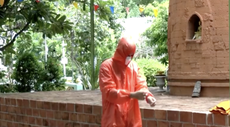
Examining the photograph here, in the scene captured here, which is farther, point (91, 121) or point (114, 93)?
point (91, 121)

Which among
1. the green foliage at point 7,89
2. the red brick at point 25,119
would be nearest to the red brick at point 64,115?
the red brick at point 25,119

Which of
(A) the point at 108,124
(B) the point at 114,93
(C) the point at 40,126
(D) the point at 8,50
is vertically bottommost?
(C) the point at 40,126

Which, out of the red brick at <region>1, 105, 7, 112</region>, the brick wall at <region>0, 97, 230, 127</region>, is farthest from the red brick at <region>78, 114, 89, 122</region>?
the red brick at <region>1, 105, 7, 112</region>

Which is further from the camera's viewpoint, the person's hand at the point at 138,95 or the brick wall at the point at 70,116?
the brick wall at the point at 70,116

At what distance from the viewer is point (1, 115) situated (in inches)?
324

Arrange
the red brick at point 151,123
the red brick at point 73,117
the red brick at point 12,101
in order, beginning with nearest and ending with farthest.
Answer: the red brick at point 151,123 → the red brick at point 73,117 → the red brick at point 12,101

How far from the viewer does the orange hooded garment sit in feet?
12.3

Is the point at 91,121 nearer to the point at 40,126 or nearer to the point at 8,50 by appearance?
the point at 40,126

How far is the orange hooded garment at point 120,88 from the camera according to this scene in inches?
148

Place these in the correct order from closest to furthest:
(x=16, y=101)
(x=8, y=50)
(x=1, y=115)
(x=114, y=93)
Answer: (x=114, y=93) < (x=16, y=101) < (x=1, y=115) < (x=8, y=50)

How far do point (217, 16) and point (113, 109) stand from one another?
4.29 metres

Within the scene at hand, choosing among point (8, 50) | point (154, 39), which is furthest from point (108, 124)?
point (154, 39)

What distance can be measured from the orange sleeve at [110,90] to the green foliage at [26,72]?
857 centimetres

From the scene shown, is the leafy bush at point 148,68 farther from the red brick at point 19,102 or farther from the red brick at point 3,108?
the red brick at point 19,102
